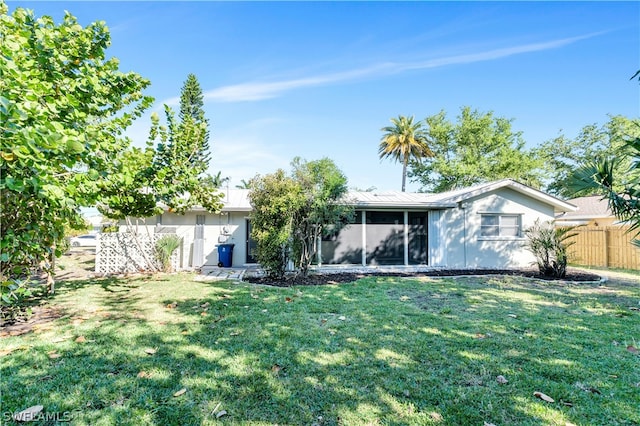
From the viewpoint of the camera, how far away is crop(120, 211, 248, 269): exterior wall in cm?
1223

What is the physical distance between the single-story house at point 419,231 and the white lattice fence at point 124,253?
152 centimetres

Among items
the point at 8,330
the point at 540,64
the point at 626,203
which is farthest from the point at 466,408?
the point at 540,64

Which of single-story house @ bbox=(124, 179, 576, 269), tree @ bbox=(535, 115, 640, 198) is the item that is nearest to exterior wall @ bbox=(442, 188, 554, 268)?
single-story house @ bbox=(124, 179, 576, 269)

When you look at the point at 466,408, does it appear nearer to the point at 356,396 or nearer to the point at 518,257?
the point at 356,396

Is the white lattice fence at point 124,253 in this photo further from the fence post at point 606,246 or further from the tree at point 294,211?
the fence post at point 606,246

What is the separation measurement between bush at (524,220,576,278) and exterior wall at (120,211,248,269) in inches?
409

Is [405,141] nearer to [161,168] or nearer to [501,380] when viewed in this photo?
[161,168]

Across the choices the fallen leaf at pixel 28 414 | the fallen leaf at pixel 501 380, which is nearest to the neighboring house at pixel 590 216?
the fallen leaf at pixel 501 380

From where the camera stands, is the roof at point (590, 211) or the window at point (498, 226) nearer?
the window at point (498, 226)

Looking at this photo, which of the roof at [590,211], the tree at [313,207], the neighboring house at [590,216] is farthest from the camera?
the roof at [590,211]

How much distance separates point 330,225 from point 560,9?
8.39 m

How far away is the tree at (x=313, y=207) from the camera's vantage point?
8758 mm

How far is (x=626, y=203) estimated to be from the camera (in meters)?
5.35

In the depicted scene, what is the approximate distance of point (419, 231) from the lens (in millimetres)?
12766
